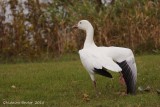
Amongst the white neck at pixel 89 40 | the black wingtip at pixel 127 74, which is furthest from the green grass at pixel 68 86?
the white neck at pixel 89 40

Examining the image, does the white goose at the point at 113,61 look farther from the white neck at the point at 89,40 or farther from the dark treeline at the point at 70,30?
the dark treeline at the point at 70,30

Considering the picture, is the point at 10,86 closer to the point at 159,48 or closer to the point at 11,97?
the point at 11,97

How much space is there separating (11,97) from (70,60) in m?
6.24

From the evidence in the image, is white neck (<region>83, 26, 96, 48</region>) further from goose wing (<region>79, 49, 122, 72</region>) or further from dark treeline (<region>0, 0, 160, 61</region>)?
dark treeline (<region>0, 0, 160, 61</region>)

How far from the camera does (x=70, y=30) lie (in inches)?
651

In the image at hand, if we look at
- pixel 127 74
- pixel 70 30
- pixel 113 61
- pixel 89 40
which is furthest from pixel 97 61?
pixel 70 30

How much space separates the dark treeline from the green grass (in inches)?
86.6

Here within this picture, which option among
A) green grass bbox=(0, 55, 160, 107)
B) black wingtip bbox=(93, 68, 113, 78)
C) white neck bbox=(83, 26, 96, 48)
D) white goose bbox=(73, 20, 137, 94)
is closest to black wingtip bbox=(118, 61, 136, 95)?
white goose bbox=(73, 20, 137, 94)

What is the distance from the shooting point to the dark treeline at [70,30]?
15.7 metres

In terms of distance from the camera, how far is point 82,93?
9078 mm

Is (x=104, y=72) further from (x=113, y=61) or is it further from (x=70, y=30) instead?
(x=70, y=30)

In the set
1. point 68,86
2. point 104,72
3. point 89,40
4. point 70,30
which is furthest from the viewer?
point 70,30

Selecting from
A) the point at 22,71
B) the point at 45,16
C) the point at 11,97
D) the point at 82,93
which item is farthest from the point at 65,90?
the point at 45,16

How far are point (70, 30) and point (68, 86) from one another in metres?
6.80
